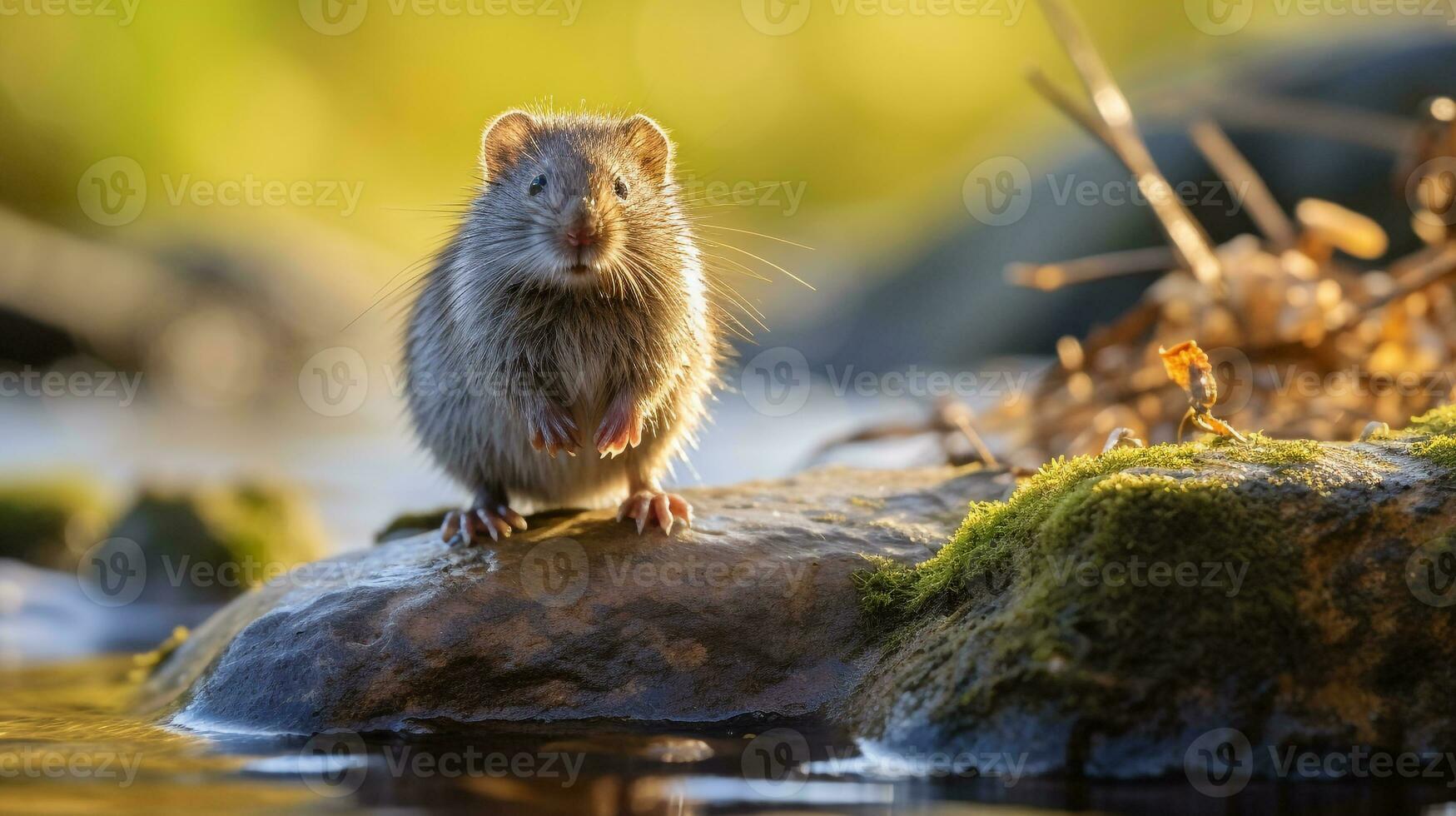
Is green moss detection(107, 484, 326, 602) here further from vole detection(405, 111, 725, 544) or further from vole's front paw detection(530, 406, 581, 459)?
vole's front paw detection(530, 406, 581, 459)

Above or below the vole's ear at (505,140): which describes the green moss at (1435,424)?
below

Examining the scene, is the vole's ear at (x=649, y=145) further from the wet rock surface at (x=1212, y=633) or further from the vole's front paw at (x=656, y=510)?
the wet rock surface at (x=1212, y=633)

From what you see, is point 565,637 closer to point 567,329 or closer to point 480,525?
point 480,525

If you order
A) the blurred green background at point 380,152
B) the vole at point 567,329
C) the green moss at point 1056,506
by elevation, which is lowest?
the green moss at point 1056,506

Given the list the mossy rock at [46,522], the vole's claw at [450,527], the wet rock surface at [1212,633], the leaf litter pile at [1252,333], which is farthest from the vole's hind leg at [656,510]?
the mossy rock at [46,522]

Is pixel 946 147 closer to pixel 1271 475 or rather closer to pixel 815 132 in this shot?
pixel 815 132

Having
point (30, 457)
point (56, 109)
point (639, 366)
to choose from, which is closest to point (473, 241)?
point (639, 366)
